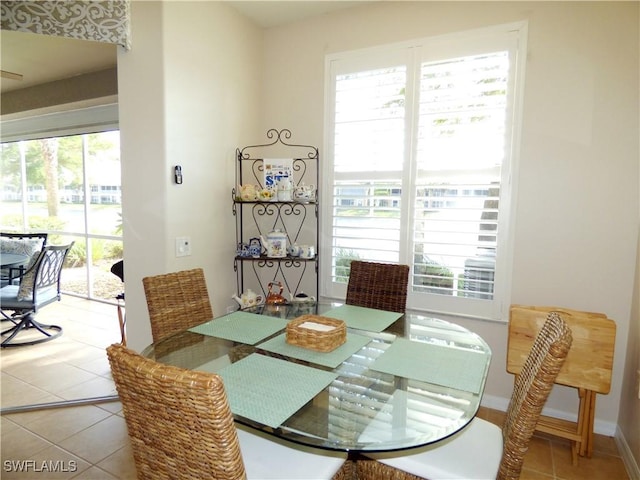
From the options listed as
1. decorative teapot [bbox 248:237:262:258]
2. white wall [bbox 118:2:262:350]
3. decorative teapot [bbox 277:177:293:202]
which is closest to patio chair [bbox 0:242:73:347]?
white wall [bbox 118:2:262:350]

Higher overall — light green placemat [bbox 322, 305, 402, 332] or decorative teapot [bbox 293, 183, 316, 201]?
decorative teapot [bbox 293, 183, 316, 201]

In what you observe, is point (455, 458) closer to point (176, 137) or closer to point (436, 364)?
Answer: point (436, 364)

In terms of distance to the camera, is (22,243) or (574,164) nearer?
(574,164)

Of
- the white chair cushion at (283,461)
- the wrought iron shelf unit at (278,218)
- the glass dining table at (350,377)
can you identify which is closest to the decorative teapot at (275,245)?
the wrought iron shelf unit at (278,218)

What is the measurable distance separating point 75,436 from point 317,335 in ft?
5.69

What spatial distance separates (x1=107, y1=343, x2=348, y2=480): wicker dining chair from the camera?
2.66ft

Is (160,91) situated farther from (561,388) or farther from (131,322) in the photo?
(561,388)

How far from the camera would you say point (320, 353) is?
4.86 ft

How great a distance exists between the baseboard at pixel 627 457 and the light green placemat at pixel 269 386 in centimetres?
176

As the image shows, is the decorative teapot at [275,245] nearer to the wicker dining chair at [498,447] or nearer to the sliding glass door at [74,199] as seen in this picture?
the wicker dining chair at [498,447]

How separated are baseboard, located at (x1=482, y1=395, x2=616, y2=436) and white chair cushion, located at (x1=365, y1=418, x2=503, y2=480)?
1.27 metres

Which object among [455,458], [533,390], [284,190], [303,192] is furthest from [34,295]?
[533,390]

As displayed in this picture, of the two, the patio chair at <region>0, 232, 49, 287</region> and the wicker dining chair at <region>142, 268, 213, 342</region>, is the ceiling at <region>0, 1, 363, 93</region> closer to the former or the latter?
the patio chair at <region>0, 232, 49, 287</region>

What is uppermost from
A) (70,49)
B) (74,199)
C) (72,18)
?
(70,49)
